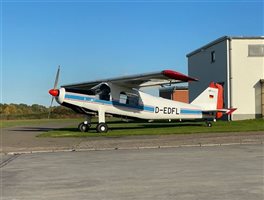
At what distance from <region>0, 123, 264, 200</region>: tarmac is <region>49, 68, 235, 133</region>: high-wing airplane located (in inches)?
356

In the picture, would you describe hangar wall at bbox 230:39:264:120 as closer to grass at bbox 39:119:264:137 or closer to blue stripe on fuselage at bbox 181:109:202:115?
blue stripe on fuselage at bbox 181:109:202:115

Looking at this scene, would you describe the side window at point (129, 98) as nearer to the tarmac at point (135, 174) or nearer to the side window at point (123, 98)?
the side window at point (123, 98)

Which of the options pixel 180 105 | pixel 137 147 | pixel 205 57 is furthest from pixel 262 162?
pixel 205 57

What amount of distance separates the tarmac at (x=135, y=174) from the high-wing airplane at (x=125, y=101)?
9.05m

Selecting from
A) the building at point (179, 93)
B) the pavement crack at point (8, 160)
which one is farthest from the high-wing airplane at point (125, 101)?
the building at point (179, 93)

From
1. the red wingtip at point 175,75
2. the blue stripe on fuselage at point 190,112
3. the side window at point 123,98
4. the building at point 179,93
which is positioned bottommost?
the blue stripe on fuselage at point 190,112

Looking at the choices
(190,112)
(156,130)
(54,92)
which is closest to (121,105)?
(156,130)

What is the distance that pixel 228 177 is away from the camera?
8.05 meters

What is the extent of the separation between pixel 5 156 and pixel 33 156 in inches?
39.0

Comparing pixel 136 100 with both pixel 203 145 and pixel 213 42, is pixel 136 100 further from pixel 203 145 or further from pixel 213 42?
pixel 213 42

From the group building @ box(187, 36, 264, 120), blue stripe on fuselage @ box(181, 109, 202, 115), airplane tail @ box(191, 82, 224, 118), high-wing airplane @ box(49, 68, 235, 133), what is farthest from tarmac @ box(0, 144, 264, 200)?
building @ box(187, 36, 264, 120)

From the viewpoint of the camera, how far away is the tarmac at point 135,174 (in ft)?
22.4

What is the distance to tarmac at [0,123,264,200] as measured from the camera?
6820 mm

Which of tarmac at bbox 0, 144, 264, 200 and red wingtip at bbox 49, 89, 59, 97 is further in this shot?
red wingtip at bbox 49, 89, 59, 97
